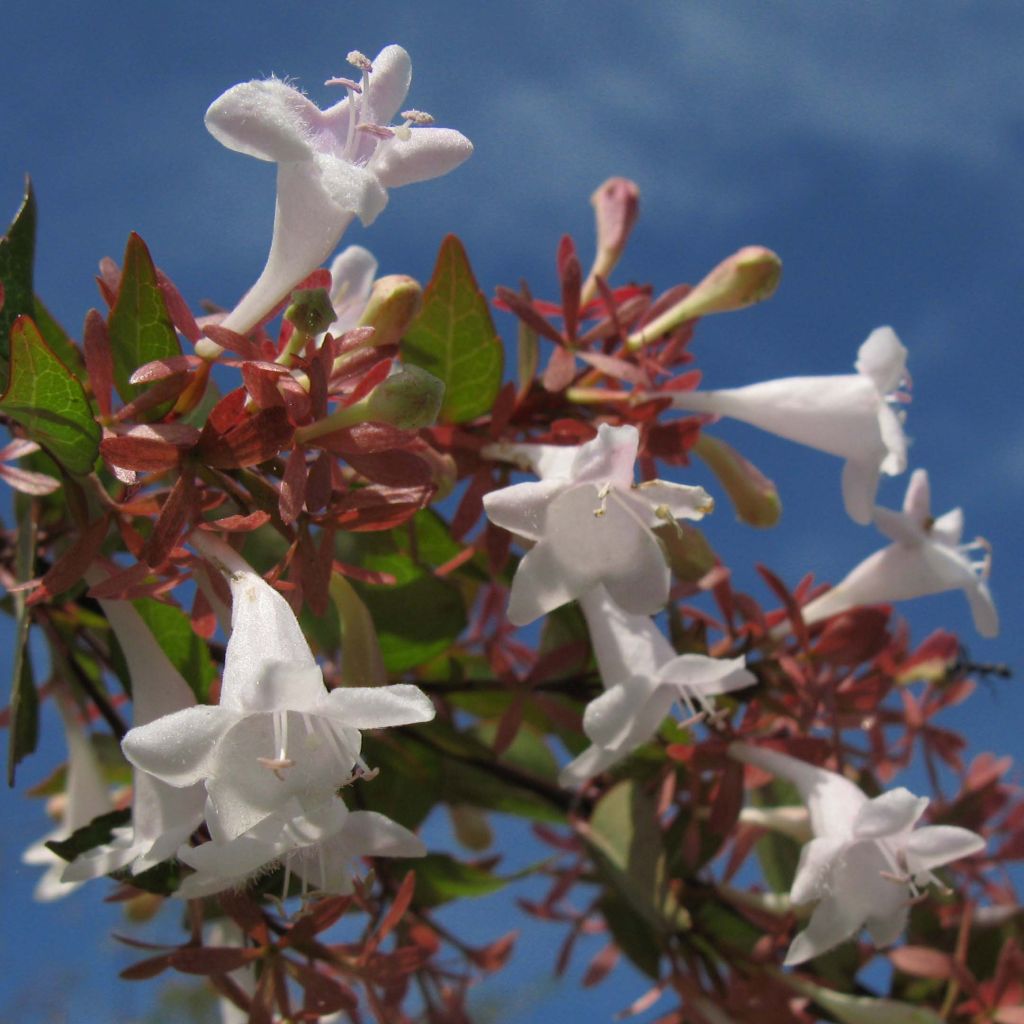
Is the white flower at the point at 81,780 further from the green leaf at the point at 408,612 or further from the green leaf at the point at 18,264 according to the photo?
the green leaf at the point at 18,264

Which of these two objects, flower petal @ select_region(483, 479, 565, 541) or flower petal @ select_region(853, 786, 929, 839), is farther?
flower petal @ select_region(853, 786, 929, 839)

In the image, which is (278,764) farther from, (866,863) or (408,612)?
(866,863)

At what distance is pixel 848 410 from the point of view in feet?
4.58

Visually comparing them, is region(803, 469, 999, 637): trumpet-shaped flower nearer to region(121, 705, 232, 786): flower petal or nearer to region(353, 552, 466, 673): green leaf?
region(353, 552, 466, 673): green leaf

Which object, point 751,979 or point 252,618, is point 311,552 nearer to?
point 252,618

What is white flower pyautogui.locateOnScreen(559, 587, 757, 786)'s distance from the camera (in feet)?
3.93

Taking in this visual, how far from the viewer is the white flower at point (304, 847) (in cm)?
92

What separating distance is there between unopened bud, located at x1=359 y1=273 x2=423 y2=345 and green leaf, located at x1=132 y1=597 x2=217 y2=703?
354mm

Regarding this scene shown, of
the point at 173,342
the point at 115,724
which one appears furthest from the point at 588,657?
the point at 173,342

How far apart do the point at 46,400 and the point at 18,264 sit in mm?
237

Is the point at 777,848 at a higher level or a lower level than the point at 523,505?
lower

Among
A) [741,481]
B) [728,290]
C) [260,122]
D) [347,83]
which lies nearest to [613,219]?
[728,290]

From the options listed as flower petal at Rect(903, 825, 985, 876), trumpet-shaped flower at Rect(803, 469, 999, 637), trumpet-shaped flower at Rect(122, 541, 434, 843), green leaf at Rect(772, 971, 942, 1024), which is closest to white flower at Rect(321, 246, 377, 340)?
trumpet-shaped flower at Rect(122, 541, 434, 843)

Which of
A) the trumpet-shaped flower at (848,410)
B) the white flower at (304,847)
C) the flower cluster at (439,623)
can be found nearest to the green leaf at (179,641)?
the flower cluster at (439,623)
